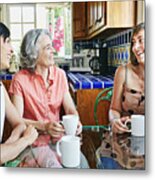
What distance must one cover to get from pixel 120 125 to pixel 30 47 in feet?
1.94

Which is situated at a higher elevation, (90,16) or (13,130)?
(90,16)

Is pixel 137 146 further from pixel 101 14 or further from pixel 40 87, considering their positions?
pixel 101 14

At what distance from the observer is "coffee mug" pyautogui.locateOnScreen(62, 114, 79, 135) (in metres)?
2.01

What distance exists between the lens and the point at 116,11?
1.93 metres

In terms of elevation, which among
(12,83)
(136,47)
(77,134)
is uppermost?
(136,47)

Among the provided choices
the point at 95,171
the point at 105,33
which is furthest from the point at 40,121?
the point at 105,33

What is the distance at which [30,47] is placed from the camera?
A: 2.01m

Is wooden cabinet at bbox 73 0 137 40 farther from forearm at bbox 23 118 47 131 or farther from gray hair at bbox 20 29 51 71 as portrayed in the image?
forearm at bbox 23 118 47 131

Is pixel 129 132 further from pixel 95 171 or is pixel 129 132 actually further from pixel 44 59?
pixel 44 59

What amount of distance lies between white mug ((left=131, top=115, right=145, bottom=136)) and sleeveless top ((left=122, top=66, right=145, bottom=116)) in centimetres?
3

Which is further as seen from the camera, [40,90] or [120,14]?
[40,90]

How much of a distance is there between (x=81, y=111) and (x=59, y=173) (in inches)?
13.5

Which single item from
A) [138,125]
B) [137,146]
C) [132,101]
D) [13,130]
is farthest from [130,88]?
[13,130]

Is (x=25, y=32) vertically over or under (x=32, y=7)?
under
